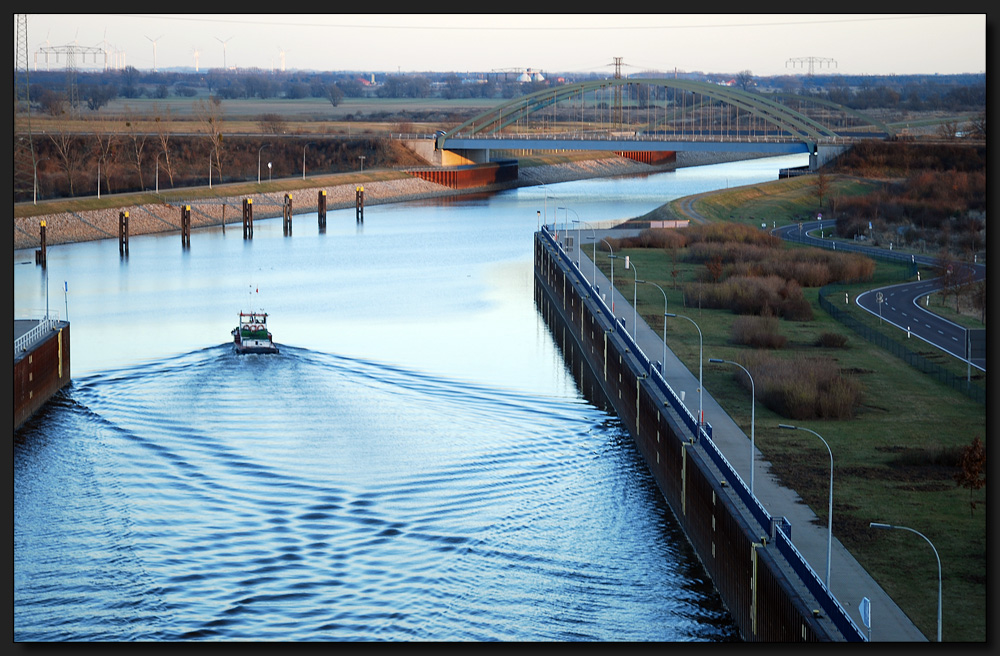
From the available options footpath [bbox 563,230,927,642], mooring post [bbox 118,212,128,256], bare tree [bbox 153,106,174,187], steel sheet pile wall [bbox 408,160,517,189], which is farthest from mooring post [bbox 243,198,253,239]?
footpath [bbox 563,230,927,642]

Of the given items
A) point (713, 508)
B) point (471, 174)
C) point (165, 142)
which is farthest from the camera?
point (471, 174)

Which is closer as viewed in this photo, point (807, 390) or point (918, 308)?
point (807, 390)

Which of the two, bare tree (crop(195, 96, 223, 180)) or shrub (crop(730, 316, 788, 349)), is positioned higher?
bare tree (crop(195, 96, 223, 180))

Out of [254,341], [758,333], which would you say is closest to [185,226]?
[254,341]

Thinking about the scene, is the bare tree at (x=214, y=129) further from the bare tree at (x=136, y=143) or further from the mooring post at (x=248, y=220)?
the mooring post at (x=248, y=220)

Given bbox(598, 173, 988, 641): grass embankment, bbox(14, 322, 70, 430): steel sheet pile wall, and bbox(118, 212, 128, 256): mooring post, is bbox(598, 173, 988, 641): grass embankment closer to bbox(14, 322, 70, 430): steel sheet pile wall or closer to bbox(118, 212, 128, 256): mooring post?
bbox(14, 322, 70, 430): steel sheet pile wall

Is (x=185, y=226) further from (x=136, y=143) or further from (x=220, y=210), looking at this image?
(x=136, y=143)

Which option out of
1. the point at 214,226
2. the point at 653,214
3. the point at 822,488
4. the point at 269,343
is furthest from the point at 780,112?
the point at 822,488
